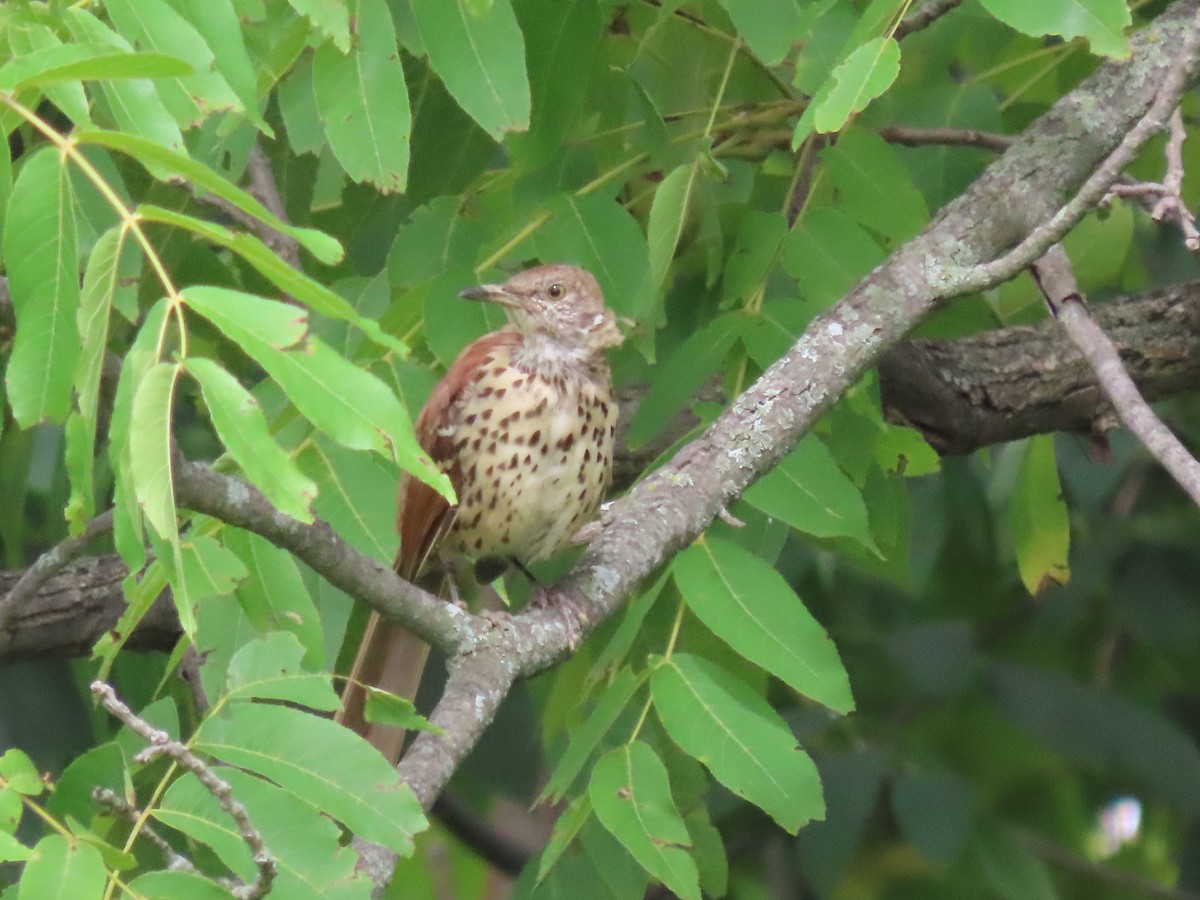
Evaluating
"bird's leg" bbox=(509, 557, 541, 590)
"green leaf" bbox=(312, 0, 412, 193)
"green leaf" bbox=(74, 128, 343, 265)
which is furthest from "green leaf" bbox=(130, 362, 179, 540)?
"bird's leg" bbox=(509, 557, 541, 590)

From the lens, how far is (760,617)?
3.18m

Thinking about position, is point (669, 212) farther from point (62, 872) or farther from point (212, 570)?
point (62, 872)

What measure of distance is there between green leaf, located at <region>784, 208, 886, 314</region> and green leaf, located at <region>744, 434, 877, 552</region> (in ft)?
1.30

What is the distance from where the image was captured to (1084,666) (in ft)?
24.7

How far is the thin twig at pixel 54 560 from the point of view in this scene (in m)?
2.66

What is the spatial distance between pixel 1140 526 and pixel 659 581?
3661 mm

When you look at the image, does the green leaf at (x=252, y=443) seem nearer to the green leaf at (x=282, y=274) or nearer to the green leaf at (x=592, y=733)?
the green leaf at (x=282, y=274)

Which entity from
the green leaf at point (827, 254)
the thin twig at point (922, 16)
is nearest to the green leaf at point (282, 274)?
the thin twig at point (922, 16)

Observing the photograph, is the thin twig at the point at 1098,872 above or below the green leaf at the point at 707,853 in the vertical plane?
below

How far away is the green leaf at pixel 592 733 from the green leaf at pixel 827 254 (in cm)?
106

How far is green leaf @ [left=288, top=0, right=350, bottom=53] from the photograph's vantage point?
2.61 m

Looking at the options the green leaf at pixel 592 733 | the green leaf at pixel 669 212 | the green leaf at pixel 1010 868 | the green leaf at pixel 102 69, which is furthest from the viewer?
the green leaf at pixel 1010 868

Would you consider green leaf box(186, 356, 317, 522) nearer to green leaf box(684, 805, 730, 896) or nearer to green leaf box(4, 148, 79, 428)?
green leaf box(4, 148, 79, 428)

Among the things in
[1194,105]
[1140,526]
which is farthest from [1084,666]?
[1194,105]
